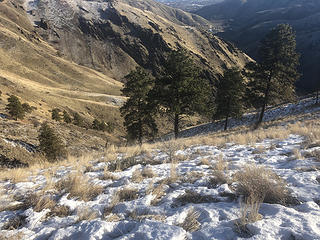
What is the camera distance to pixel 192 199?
3381mm

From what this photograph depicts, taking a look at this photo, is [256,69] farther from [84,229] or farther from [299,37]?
[299,37]

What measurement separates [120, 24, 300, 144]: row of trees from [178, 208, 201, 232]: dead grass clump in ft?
46.5

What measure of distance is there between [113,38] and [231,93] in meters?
139

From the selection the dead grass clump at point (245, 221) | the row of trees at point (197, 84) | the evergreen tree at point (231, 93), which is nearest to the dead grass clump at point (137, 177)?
the dead grass clump at point (245, 221)

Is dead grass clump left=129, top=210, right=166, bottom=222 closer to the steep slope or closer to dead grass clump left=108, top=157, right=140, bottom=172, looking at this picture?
dead grass clump left=108, top=157, right=140, bottom=172

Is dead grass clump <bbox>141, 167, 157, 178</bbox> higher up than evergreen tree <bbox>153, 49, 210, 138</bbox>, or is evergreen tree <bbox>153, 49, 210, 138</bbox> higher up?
evergreen tree <bbox>153, 49, 210, 138</bbox>

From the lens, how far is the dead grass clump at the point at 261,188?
303cm

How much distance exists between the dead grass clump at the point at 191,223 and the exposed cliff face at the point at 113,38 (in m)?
131

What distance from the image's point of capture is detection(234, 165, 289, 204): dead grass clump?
303 centimetres

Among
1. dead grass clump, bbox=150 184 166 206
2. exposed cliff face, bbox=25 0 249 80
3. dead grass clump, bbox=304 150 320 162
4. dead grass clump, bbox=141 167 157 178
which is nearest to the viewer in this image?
dead grass clump, bbox=150 184 166 206

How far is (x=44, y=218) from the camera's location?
307cm

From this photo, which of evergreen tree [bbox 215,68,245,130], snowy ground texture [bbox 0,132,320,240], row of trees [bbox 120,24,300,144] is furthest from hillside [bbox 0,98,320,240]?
evergreen tree [bbox 215,68,245,130]

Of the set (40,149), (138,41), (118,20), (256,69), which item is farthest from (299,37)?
(40,149)

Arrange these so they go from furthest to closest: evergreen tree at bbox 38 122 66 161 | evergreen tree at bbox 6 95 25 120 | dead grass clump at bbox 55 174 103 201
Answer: evergreen tree at bbox 6 95 25 120, evergreen tree at bbox 38 122 66 161, dead grass clump at bbox 55 174 103 201
